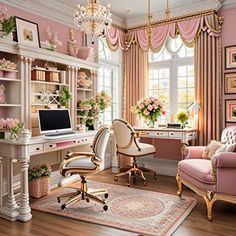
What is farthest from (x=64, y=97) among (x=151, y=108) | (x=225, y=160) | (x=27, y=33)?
(x=225, y=160)

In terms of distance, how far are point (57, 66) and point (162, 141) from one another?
257cm

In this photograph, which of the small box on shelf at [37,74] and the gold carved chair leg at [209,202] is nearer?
the gold carved chair leg at [209,202]

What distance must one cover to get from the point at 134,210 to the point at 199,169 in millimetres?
961

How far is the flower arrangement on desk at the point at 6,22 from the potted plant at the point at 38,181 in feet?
6.34

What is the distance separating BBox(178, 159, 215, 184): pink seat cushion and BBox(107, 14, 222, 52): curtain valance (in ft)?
7.35

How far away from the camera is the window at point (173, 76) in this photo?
17.9ft

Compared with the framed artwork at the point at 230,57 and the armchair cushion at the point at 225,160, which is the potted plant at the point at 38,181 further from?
the framed artwork at the point at 230,57

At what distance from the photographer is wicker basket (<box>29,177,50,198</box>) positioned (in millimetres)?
3891

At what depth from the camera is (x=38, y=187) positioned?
3904 mm

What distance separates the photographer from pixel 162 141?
18.5ft

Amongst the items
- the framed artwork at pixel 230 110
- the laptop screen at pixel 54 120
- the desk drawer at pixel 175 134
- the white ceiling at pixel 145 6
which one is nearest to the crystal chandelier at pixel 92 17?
the laptop screen at pixel 54 120

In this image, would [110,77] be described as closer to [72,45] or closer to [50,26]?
[72,45]

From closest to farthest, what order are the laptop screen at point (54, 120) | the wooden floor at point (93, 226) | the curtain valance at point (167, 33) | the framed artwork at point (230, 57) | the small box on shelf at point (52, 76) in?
1. the wooden floor at point (93, 226)
2. the laptop screen at point (54, 120)
3. the small box on shelf at point (52, 76)
4. the framed artwork at point (230, 57)
5. the curtain valance at point (167, 33)

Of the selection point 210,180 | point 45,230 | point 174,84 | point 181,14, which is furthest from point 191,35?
point 45,230
